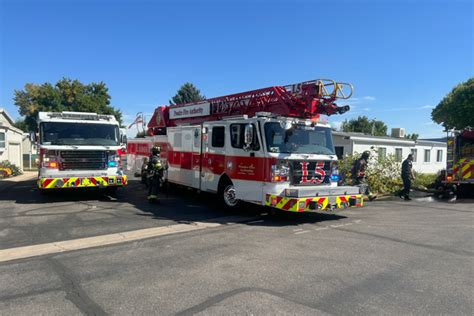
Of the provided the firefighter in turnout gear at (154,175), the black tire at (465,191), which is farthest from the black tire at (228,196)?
the black tire at (465,191)

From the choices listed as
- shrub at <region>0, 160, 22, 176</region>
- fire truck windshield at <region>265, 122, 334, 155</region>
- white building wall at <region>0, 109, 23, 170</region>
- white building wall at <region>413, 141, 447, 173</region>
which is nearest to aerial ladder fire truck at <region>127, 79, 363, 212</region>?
fire truck windshield at <region>265, 122, 334, 155</region>

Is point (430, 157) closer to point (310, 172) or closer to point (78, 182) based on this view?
point (310, 172)

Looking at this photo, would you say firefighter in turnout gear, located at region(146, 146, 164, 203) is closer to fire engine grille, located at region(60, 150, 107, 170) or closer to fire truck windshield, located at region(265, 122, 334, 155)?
fire engine grille, located at region(60, 150, 107, 170)

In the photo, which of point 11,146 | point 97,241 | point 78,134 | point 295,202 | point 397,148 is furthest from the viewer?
point 397,148

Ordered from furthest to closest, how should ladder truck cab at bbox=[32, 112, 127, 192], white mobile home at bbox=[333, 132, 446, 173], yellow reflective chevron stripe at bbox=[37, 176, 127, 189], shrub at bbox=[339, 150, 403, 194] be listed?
white mobile home at bbox=[333, 132, 446, 173] < shrub at bbox=[339, 150, 403, 194] < ladder truck cab at bbox=[32, 112, 127, 192] < yellow reflective chevron stripe at bbox=[37, 176, 127, 189]

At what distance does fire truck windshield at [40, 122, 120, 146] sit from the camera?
1051 centimetres

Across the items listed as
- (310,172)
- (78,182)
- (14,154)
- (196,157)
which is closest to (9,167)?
(14,154)

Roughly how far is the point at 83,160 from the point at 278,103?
5.84 m

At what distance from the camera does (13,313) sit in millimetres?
3721

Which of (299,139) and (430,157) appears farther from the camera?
(430,157)

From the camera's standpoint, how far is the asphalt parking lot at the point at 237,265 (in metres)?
3.99

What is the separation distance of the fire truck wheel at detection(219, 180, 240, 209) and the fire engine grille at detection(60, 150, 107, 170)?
3736 mm

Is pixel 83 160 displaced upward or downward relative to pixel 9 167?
upward

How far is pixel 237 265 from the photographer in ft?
17.3
